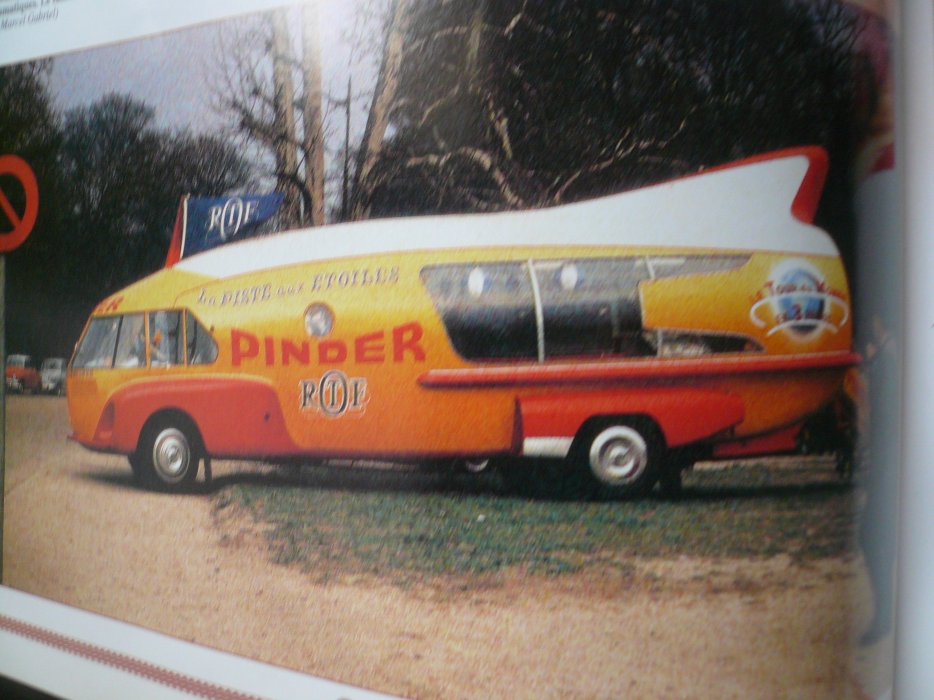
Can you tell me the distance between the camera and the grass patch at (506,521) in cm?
120

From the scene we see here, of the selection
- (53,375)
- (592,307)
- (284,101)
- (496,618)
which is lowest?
(496,618)

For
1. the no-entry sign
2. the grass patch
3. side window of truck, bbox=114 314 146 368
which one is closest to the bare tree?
side window of truck, bbox=114 314 146 368

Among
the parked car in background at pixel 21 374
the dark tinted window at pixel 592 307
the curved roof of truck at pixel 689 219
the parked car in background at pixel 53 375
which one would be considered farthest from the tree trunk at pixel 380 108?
the parked car in background at pixel 21 374

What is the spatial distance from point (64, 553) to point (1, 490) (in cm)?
27

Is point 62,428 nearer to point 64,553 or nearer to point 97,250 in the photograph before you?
point 64,553

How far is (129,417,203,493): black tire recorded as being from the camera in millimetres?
1532

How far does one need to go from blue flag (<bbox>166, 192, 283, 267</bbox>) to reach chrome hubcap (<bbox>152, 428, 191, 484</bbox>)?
35 centimetres

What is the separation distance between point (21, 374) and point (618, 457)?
1.41m

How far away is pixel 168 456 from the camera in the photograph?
1.56m

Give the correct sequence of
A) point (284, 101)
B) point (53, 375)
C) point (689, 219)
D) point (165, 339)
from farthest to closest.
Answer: point (53, 375) → point (165, 339) → point (284, 101) → point (689, 219)

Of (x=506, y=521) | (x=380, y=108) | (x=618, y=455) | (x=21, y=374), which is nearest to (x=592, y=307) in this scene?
(x=618, y=455)

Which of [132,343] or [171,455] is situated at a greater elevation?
[132,343]

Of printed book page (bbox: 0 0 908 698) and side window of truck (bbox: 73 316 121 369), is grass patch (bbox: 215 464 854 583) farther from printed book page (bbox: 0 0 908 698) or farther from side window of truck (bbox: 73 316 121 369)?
side window of truck (bbox: 73 316 121 369)

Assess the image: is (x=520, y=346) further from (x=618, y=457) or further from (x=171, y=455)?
(x=171, y=455)
